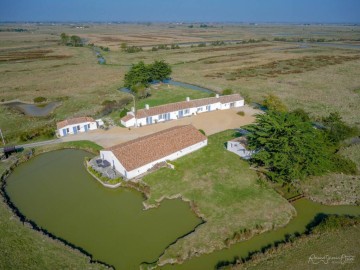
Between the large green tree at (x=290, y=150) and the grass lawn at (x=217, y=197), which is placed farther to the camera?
the large green tree at (x=290, y=150)

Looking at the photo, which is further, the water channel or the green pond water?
the water channel

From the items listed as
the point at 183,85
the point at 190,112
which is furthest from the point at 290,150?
the point at 183,85

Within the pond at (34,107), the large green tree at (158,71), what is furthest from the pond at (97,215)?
the large green tree at (158,71)

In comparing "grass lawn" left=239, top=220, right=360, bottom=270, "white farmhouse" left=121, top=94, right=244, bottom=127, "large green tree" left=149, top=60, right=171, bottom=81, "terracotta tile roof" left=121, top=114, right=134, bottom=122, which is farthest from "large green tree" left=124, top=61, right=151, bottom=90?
"grass lawn" left=239, top=220, right=360, bottom=270

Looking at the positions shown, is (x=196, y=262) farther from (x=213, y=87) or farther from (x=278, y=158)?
(x=213, y=87)

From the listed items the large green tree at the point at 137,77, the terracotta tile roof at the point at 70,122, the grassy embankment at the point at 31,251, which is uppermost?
Answer: the large green tree at the point at 137,77

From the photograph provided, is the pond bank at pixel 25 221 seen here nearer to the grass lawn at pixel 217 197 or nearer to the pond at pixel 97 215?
the pond at pixel 97 215

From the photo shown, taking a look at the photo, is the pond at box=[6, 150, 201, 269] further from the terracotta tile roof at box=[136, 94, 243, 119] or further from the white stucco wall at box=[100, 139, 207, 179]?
the terracotta tile roof at box=[136, 94, 243, 119]
